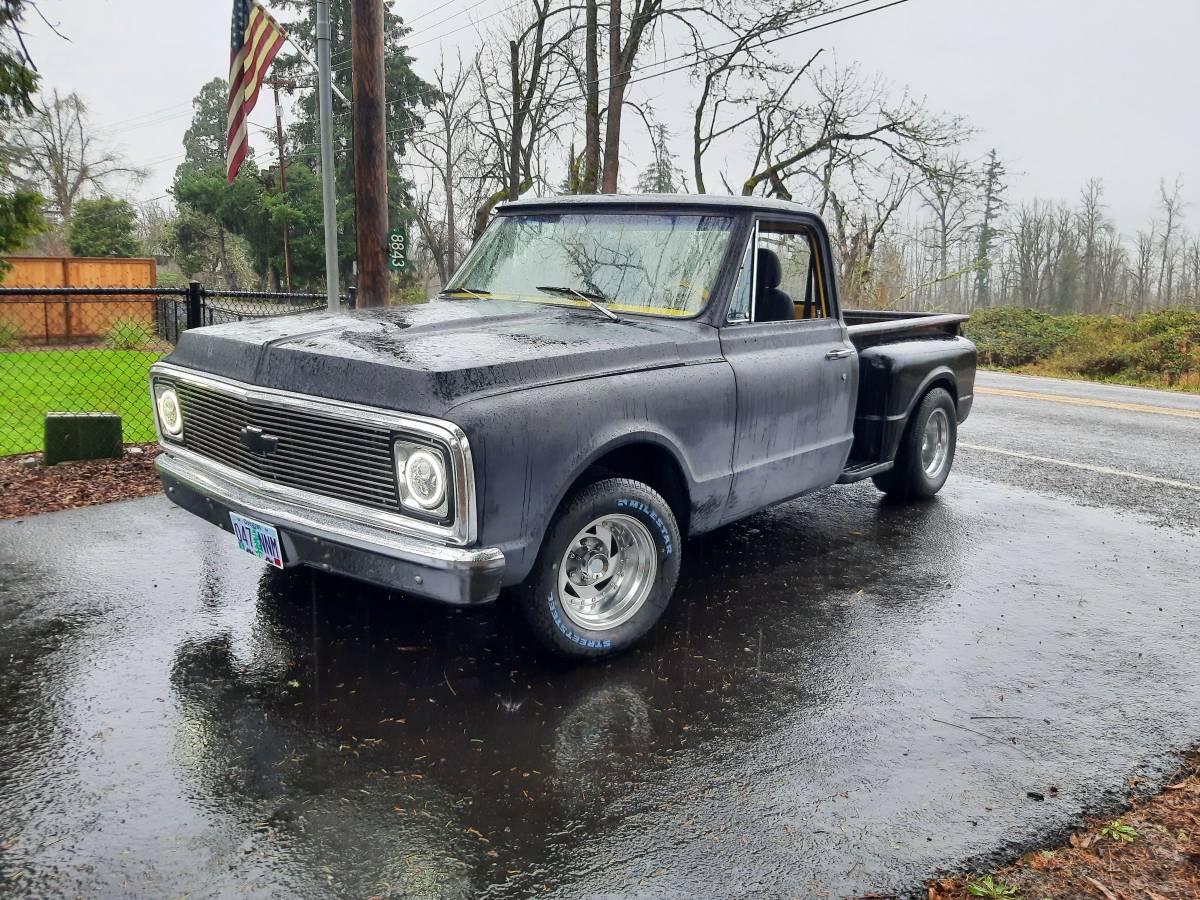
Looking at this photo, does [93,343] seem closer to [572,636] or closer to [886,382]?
[886,382]

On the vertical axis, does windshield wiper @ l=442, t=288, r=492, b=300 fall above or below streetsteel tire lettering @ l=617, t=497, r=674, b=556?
above

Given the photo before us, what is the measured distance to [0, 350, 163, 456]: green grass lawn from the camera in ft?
31.2

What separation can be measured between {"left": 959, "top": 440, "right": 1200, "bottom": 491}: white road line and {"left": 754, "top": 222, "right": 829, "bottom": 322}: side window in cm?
423

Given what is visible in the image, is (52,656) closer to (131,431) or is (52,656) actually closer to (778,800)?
(778,800)

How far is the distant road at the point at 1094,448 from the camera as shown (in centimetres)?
729

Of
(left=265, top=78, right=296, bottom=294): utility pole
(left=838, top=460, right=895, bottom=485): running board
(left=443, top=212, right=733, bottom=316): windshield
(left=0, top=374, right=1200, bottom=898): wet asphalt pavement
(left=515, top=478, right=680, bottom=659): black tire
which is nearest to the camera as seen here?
(left=0, top=374, right=1200, bottom=898): wet asphalt pavement

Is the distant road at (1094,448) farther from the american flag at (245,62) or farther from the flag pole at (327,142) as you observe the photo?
the american flag at (245,62)

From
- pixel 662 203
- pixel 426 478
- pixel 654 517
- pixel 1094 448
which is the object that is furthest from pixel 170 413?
pixel 1094 448

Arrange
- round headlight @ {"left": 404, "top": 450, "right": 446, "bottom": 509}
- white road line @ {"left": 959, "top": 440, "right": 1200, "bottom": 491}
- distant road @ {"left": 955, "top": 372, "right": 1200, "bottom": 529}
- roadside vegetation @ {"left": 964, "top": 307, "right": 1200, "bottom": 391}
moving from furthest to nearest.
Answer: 1. roadside vegetation @ {"left": 964, "top": 307, "right": 1200, "bottom": 391}
2. white road line @ {"left": 959, "top": 440, "right": 1200, "bottom": 491}
3. distant road @ {"left": 955, "top": 372, "right": 1200, "bottom": 529}
4. round headlight @ {"left": 404, "top": 450, "right": 446, "bottom": 509}

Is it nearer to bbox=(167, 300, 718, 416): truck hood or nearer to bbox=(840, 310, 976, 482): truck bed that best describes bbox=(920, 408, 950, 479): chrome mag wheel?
bbox=(840, 310, 976, 482): truck bed

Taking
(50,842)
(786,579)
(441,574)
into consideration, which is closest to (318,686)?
(441,574)

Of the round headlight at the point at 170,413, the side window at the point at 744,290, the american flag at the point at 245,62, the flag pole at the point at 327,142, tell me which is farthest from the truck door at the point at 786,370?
the american flag at the point at 245,62

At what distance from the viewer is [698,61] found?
26.7 metres

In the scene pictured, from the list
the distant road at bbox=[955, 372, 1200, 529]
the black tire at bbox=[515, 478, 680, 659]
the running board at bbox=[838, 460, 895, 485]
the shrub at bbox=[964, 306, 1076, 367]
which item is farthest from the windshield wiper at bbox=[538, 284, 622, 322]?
the shrub at bbox=[964, 306, 1076, 367]
